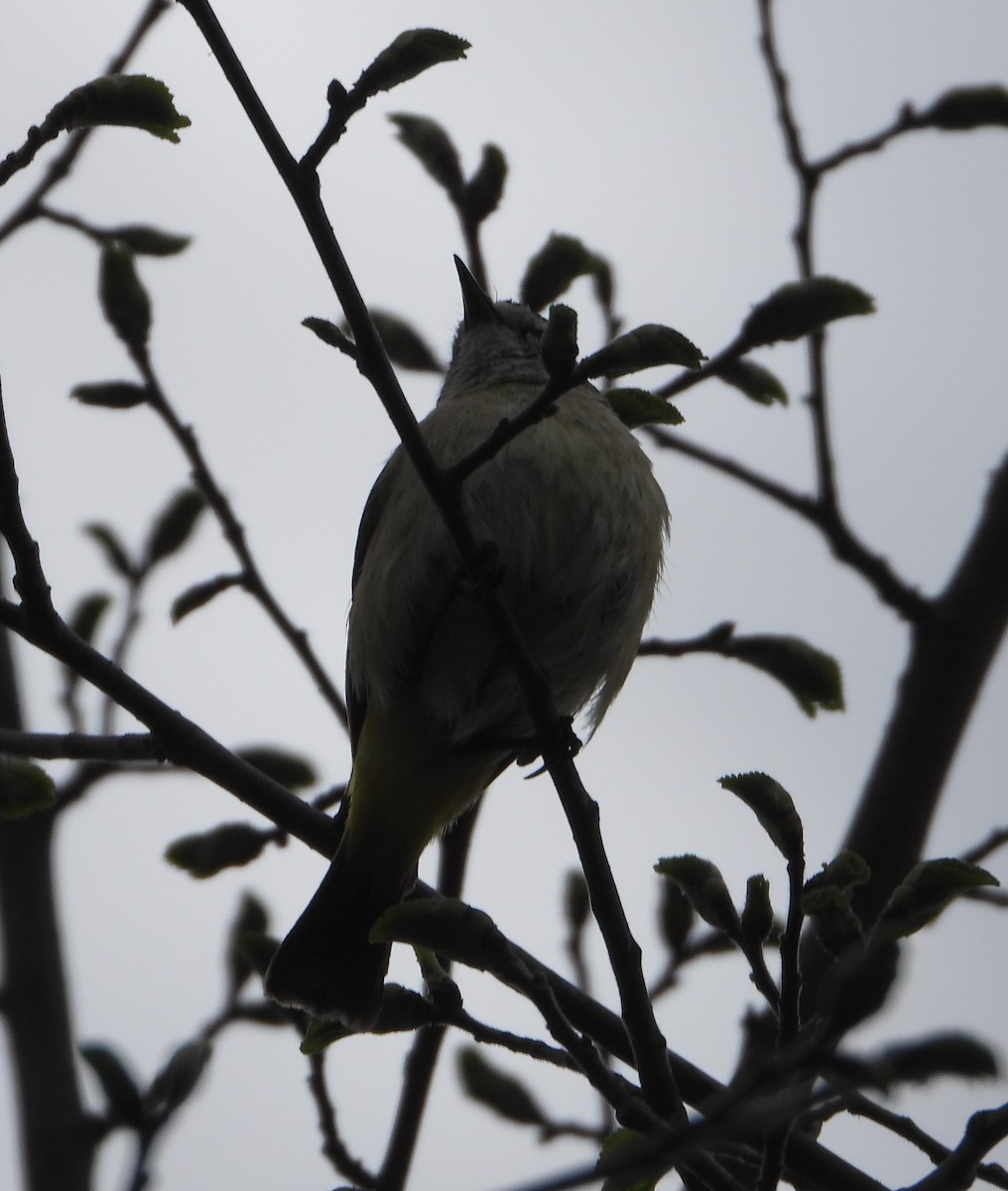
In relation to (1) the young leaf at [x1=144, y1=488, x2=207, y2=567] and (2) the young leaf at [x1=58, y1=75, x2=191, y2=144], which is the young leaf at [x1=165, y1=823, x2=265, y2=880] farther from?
(2) the young leaf at [x1=58, y1=75, x2=191, y2=144]

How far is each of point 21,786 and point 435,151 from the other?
262cm

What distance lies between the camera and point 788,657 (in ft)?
16.3

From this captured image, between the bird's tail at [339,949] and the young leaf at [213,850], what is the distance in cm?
44

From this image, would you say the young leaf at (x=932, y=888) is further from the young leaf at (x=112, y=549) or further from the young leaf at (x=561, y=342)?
the young leaf at (x=112, y=549)

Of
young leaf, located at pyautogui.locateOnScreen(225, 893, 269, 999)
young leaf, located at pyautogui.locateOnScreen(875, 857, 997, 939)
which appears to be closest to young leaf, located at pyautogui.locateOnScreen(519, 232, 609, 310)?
young leaf, located at pyautogui.locateOnScreen(225, 893, 269, 999)

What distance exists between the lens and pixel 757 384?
4.67 metres

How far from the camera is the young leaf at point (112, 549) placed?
5965 millimetres

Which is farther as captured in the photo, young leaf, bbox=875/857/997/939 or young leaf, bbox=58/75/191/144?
young leaf, bbox=58/75/191/144

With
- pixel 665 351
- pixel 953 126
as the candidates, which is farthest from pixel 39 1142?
pixel 953 126

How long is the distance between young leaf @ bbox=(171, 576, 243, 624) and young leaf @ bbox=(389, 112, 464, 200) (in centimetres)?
148

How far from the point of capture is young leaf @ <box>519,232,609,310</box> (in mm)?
4750

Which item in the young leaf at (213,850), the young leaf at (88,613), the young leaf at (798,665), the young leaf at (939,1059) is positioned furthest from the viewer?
the young leaf at (88,613)

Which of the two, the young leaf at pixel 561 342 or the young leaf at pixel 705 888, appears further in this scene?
the young leaf at pixel 705 888

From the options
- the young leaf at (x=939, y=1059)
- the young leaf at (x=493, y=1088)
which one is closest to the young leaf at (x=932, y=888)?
the young leaf at (x=939, y=1059)
